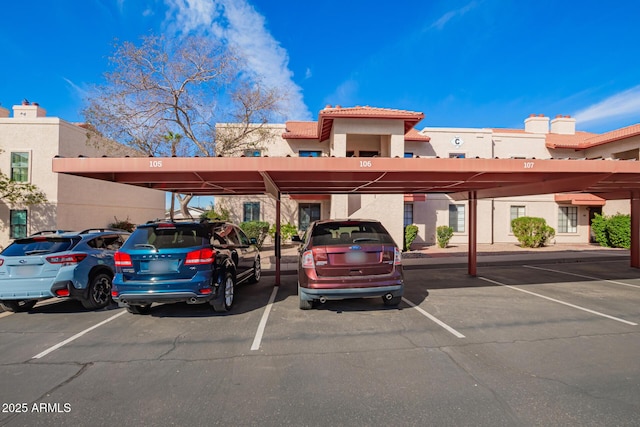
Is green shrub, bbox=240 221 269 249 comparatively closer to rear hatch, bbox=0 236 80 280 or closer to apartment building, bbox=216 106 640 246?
apartment building, bbox=216 106 640 246

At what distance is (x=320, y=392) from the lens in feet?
11.0

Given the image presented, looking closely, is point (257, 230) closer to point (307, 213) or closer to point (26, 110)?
point (307, 213)

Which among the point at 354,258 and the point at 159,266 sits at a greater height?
the point at 354,258

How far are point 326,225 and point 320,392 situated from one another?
3176 millimetres

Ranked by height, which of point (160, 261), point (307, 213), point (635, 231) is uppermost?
point (307, 213)

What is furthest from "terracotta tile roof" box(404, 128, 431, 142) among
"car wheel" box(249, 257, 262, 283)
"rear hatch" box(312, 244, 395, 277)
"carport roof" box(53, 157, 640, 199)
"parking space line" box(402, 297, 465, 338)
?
"rear hatch" box(312, 244, 395, 277)

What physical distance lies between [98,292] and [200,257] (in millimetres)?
2864

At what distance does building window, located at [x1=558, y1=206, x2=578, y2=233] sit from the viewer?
21.5m

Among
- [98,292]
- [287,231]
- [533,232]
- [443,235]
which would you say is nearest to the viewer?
[98,292]

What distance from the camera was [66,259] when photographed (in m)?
6.02

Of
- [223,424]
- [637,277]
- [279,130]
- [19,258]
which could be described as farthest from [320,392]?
[279,130]

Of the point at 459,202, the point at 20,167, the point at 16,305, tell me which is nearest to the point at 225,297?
the point at 16,305

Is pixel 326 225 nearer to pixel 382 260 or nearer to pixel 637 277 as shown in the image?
pixel 382 260

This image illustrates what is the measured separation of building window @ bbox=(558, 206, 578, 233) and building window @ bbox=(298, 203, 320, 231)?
622 inches
